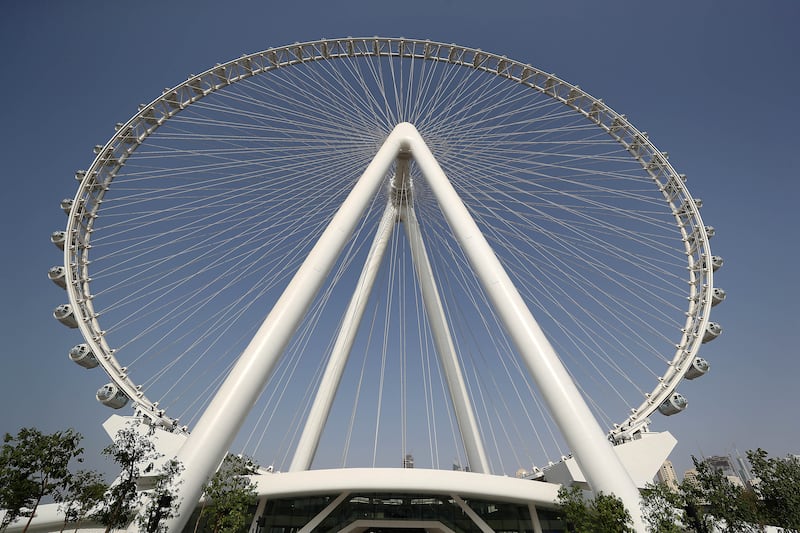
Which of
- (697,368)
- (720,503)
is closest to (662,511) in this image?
(720,503)

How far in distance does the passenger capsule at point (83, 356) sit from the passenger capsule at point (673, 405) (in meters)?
28.4

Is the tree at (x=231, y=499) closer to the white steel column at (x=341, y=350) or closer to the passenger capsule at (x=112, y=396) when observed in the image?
the white steel column at (x=341, y=350)

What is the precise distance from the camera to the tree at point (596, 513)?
10861 mm

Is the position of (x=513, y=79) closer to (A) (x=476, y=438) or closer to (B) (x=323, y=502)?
(A) (x=476, y=438)

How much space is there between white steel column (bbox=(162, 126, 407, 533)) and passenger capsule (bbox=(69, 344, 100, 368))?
1228cm

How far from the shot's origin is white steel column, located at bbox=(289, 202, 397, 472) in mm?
18516

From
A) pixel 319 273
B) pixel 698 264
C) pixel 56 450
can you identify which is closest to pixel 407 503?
pixel 319 273

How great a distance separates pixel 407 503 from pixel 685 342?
55.5 feet

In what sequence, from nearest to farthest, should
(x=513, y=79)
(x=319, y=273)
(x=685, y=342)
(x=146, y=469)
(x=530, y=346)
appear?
(x=530, y=346)
(x=319, y=273)
(x=146, y=469)
(x=685, y=342)
(x=513, y=79)

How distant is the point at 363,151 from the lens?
68.0ft

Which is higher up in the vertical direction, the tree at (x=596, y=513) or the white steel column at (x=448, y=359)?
the white steel column at (x=448, y=359)

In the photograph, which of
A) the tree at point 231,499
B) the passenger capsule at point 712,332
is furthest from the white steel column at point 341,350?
the passenger capsule at point 712,332

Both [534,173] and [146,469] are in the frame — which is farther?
[534,173]

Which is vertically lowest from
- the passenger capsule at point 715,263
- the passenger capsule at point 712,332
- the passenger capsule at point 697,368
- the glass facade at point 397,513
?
the glass facade at point 397,513
